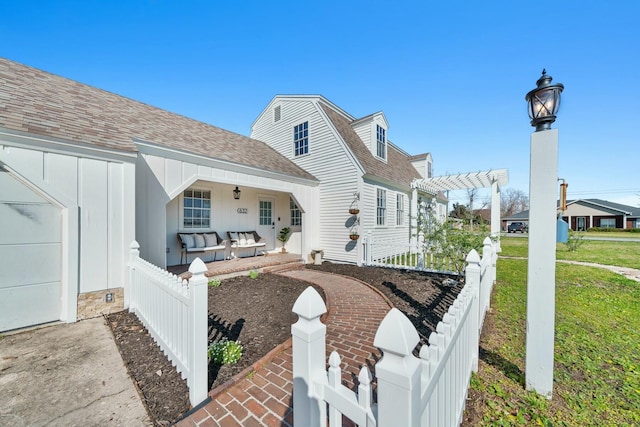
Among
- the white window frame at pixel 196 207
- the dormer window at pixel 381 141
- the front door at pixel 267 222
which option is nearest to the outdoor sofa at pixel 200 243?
the white window frame at pixel 196 207

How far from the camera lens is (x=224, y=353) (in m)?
2.90

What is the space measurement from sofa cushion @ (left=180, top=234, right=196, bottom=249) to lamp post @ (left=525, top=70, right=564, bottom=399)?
820 centimetres

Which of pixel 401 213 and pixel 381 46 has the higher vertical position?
pixel 381 46

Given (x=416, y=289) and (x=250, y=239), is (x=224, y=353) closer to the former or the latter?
(x=416, y=289)

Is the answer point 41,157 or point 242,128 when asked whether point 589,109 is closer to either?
point 41,157

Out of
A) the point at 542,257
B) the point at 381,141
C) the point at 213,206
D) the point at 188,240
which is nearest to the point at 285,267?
the point at 188,240

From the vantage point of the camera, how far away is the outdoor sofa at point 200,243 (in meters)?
7.62

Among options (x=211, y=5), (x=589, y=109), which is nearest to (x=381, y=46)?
(x=211, y=5)

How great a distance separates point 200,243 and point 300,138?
6.06 m

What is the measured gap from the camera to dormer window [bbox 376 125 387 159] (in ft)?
37.9

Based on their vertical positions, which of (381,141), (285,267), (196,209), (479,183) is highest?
(381,141)

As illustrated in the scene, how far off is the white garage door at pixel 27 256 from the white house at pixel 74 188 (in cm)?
1

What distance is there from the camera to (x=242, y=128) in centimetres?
1413

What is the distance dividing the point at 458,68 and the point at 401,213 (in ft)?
22.2
